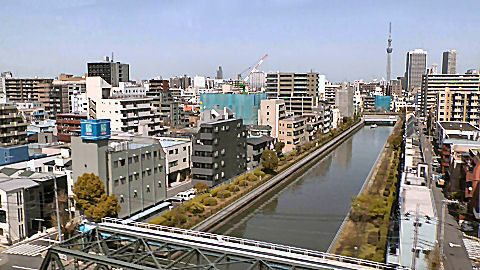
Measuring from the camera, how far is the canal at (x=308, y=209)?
29.3 feet

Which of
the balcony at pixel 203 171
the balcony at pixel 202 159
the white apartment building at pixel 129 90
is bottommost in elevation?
the balcony at pixel 203 171

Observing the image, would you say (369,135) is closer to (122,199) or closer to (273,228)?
(273,228)

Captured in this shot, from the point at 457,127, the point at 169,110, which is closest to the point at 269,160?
the point at 457,127

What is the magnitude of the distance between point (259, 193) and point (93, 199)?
5.00 meters

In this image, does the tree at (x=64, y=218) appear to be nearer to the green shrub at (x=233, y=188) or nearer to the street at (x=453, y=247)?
the green shrub at (x=233, y=188)

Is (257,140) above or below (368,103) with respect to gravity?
below

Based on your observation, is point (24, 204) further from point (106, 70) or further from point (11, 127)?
point (106, 70)

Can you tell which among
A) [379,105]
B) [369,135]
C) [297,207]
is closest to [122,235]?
[297,207]

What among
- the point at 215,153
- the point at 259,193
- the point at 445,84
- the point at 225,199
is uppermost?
the point at 445,84

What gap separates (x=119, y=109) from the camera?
15.6m

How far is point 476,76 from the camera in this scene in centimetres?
2852

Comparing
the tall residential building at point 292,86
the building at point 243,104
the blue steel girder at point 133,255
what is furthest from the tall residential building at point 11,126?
the tall residential building at point 292,86

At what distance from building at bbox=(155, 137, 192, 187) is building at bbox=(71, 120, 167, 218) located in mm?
2055

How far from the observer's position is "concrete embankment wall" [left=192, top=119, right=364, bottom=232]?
929cm
